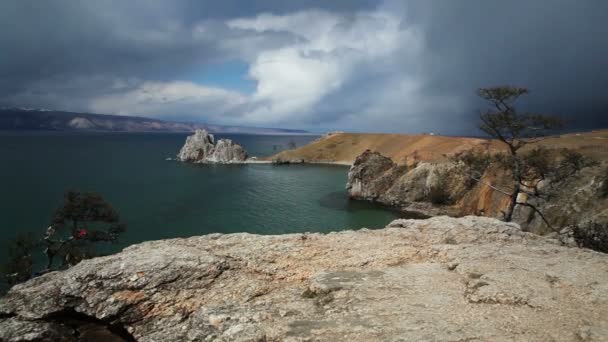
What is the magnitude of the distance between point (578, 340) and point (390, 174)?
254ft

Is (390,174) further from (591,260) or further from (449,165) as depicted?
(591,260)

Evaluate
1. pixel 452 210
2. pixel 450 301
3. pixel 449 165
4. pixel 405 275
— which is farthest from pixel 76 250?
pixel 449 165

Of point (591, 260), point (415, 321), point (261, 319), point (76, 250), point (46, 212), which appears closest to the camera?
point (415, 321)

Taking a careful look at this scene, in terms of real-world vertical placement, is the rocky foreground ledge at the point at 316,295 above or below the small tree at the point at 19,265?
above

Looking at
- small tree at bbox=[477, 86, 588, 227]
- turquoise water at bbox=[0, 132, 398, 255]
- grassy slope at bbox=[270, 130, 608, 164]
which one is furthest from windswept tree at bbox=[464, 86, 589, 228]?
grassy slope at bbox=[270, 130, 608, 164]

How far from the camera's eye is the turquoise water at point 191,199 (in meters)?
61.6

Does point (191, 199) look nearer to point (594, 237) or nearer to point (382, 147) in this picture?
point (594, 237)

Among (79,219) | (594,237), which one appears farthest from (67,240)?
(594,237)

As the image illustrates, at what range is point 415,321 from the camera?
1181 cm

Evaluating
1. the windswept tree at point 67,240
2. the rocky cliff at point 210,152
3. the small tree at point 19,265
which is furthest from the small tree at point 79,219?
the rocky cliff at point 210,152

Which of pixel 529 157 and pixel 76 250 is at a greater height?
pixel 529 157

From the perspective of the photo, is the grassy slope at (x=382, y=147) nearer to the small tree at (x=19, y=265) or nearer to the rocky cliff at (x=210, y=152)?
the rocky cliff at (x=210, y=152)

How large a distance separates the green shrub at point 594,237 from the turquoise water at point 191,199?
126 ft

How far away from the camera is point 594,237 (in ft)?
85.6
